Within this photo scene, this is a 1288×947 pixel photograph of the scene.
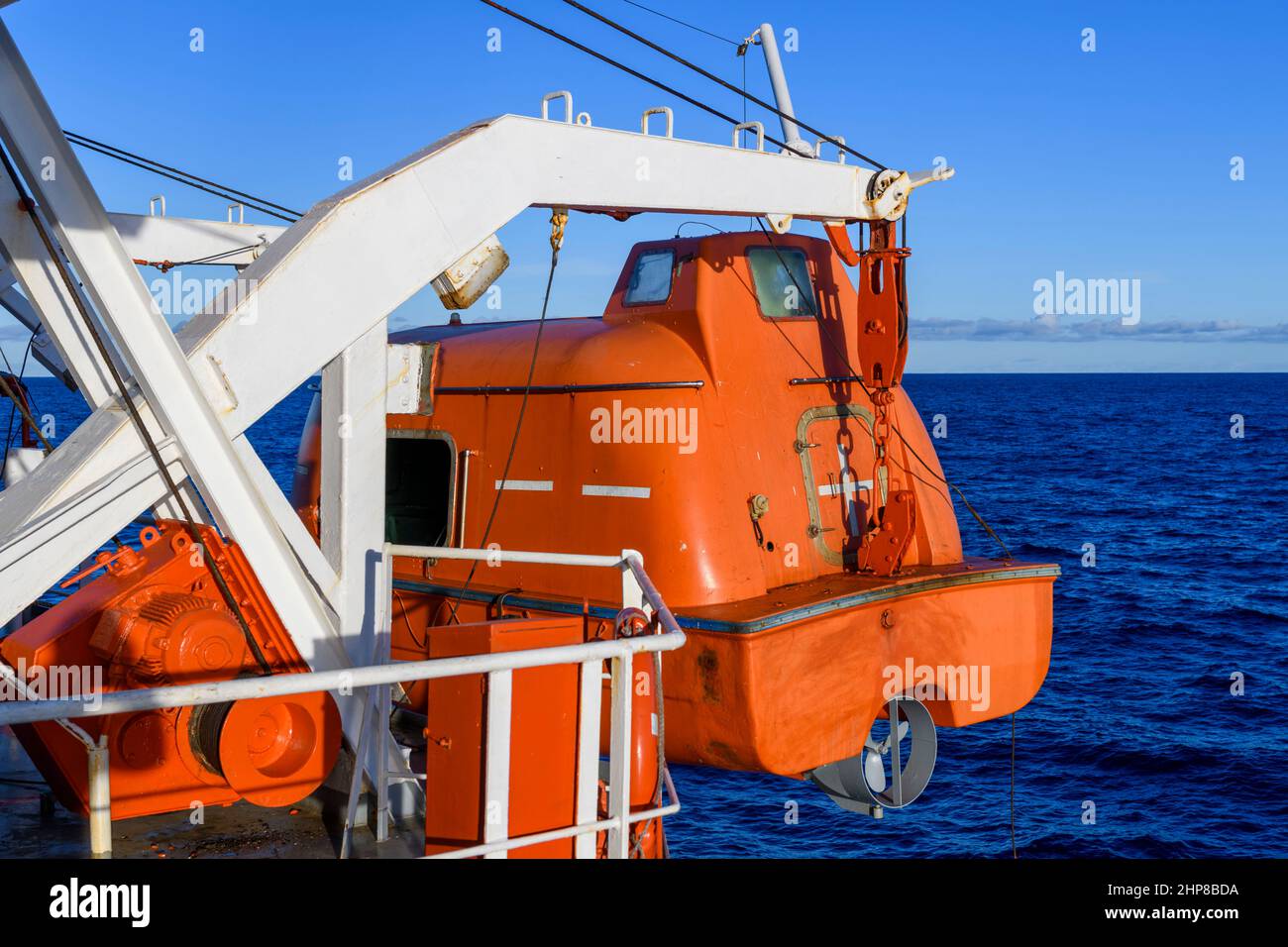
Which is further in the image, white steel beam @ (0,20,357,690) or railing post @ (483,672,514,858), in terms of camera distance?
white steel beam @ (0,20,357,690)

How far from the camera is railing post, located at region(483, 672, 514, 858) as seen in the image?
14.1ft

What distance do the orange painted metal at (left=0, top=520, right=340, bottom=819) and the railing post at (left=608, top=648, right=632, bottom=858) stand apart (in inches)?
64.4

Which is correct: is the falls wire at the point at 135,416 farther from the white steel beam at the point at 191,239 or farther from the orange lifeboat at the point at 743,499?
the white steel beam at the point at 191,239

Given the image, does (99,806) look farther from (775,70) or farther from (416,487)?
(775,70)

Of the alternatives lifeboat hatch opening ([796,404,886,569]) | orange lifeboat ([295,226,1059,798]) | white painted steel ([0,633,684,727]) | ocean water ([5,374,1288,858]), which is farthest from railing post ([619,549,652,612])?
ocean water ([5,374,1288,858])

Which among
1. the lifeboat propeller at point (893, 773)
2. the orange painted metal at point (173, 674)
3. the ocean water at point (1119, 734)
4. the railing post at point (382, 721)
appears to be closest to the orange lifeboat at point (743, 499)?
the lifeboat propeller at point (893, 773)

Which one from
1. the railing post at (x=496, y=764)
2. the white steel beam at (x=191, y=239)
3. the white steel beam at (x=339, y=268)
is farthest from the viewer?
the white steel beam at (x=191, y=239)

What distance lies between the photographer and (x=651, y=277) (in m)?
8.91

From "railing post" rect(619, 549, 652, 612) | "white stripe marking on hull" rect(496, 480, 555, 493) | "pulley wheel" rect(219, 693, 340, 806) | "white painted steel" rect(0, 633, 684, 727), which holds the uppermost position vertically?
"white stripe marking on hull" rect(496, 480, 555, 493)

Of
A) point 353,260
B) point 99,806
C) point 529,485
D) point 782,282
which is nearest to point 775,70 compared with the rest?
point 782,282

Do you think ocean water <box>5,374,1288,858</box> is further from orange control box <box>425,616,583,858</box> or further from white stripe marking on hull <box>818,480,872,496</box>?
orange control box <box>425,616,583,858</box>

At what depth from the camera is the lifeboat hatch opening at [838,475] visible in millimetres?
8680
